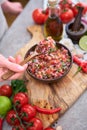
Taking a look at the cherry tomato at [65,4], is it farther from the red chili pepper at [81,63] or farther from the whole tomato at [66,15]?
the red chili pepper at [81,63]

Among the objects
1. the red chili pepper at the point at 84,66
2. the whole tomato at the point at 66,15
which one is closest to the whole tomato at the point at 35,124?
the red chili pepper at the point at 84,66

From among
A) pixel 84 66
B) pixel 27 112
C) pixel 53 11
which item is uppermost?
pixel 53 11

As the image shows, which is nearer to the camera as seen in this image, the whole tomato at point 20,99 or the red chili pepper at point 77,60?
the whole tomato at point 20,99

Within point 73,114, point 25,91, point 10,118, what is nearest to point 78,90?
point 73,114

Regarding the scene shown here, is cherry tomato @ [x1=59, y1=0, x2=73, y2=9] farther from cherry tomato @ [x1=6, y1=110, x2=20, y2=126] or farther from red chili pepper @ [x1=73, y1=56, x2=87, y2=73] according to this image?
cherry tomato @ [x1=6, y1=110, x2=20, y2=126]

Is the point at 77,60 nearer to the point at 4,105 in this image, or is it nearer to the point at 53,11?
the point at 53,11

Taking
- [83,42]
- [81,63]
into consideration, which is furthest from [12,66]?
[83,42]
